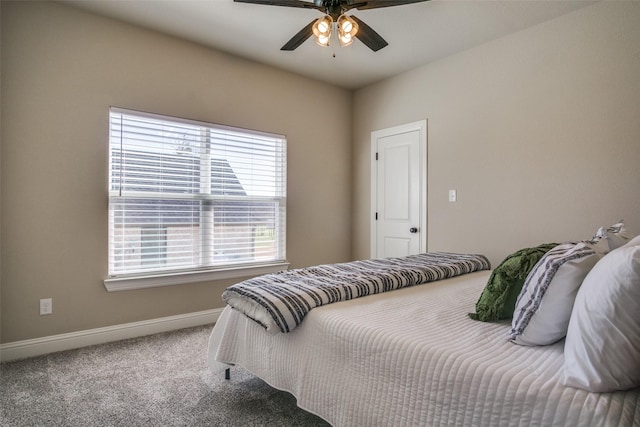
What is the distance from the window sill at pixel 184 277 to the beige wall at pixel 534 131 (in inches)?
70.0

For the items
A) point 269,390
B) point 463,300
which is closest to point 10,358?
point 269,390

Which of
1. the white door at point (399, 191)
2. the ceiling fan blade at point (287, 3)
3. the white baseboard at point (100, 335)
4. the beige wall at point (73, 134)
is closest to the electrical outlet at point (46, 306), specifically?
the beige wall at point (73, 134)

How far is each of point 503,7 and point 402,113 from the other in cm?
143

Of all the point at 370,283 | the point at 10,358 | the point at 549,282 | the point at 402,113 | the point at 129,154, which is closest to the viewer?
the point at 549,282

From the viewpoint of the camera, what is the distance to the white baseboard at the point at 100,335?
2.51 metres

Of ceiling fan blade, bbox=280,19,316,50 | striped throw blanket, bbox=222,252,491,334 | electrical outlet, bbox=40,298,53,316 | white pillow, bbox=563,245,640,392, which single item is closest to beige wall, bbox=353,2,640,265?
striped throw blanket, bbox=222,252,491,334

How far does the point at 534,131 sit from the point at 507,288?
2.07m

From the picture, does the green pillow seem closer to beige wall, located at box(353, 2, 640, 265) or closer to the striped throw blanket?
the striped throw blanket

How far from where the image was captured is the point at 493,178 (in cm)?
324

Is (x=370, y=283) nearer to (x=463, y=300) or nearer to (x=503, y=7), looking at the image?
(x=463, y=300)

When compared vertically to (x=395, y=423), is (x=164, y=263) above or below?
above

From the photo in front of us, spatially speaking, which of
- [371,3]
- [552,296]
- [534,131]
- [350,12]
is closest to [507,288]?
[552,296]

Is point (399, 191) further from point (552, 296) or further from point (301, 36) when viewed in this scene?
point (552, 296)

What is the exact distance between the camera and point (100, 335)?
9.20ft
